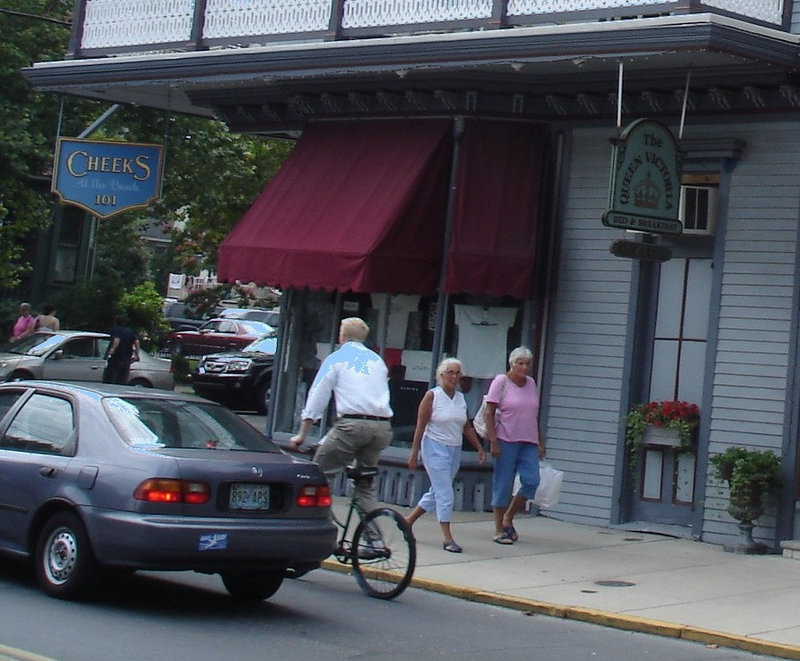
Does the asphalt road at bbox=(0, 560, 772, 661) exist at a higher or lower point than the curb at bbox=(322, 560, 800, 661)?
lower

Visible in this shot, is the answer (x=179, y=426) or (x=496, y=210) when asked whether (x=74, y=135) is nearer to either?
(x=496, y=210)

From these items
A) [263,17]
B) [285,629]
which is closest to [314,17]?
[263,17]

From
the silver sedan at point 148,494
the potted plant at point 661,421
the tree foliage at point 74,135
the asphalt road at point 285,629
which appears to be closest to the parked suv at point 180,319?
the tree foliage at point 74,135

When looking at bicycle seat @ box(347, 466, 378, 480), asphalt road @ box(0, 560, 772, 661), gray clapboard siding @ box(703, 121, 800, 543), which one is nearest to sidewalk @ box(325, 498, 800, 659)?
asphalt road @ box(0, 560, 772, 661)

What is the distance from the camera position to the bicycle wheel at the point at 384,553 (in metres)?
10.0

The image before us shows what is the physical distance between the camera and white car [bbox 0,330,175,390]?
24.3m

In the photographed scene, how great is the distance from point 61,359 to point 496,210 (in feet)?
40.6

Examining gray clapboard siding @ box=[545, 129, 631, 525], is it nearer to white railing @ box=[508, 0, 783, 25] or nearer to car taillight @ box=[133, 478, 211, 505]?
white railing @ box=[508, 0, 783, 25]

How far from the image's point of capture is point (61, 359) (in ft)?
82.0

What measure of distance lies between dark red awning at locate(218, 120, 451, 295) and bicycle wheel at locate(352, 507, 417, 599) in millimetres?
4600

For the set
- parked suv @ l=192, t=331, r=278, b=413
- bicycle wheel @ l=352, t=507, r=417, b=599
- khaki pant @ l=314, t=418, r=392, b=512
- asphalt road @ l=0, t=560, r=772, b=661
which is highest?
parked suv @ l=192, t=331, r=278, b=413

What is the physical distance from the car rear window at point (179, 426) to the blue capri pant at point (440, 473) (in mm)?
2436

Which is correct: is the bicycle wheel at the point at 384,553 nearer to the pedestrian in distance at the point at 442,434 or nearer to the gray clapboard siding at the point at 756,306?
the pedestrian in distance at the point at 442,434

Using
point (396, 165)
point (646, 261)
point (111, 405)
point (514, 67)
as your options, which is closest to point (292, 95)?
point (396, 165)
